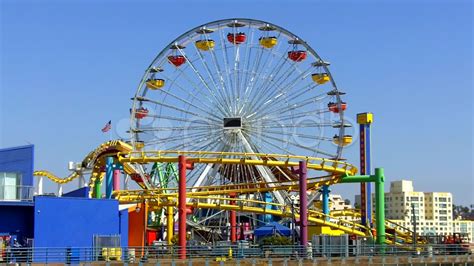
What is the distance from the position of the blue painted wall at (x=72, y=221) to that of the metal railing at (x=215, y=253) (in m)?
1.08

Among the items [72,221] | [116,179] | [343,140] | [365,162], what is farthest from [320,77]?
[72,221]

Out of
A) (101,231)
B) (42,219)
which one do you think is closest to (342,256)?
(101,231)

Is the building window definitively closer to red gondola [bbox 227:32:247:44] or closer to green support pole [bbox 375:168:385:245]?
green support pole [bbox 375:168:385:245]

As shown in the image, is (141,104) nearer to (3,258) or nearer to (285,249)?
(285,249)

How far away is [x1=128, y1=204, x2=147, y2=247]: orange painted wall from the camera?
6888 cm

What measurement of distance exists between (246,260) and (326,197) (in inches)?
1287

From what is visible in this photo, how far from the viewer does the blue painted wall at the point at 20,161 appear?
52.3 m

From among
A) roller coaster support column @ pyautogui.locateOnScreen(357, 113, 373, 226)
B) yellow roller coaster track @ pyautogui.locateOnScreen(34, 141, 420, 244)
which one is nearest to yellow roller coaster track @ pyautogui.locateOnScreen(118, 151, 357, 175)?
yellow roller coaster track @ pyautogui.locateOnScreen(34, 141, 420, 244)

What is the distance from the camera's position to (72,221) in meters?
51.8

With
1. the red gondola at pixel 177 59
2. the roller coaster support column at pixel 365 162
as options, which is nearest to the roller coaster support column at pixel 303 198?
the red gondola at pixel 177 59

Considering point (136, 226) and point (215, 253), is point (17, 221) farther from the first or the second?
point (136, 226)

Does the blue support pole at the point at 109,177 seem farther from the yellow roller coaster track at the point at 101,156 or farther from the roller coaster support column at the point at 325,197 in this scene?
the roller coaster support column at the point at 325,197

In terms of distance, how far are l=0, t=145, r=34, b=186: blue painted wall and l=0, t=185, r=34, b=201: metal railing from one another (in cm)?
74

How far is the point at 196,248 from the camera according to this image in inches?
2131
